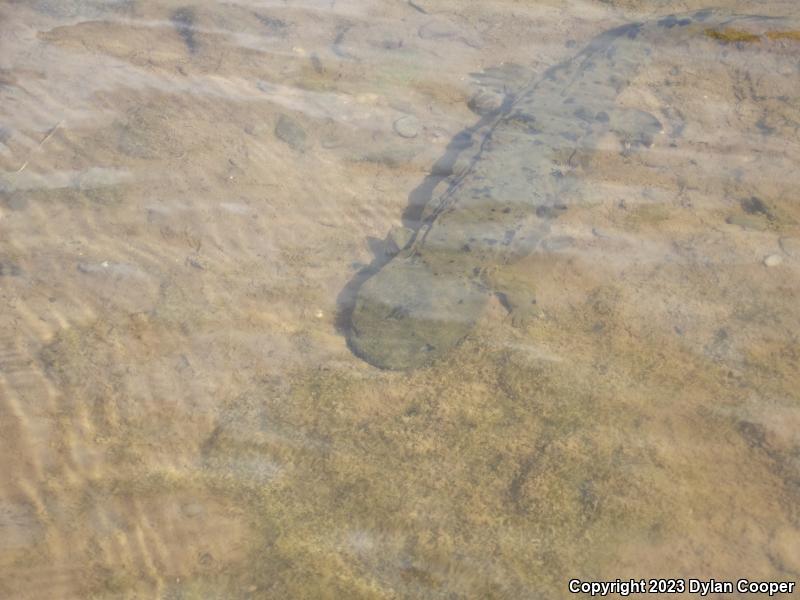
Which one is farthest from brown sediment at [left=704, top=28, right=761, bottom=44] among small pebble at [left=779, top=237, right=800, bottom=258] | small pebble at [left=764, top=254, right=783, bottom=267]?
small pebble at [left=764, top=254, right=783, bottom=267]

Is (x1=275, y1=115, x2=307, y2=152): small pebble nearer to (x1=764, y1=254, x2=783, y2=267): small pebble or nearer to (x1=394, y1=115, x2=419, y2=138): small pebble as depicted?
(x1=394, y1=115, x2=419, y2=138): small pebble

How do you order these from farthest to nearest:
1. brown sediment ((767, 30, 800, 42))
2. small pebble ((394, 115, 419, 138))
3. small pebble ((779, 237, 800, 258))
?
brown sediment ((767, 30, 800, 42)) < small pebble ((394, 115, 419, 138)) < small pebble ((779, 237, 800, 258))

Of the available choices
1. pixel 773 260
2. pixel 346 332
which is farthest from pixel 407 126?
pixel 773 260

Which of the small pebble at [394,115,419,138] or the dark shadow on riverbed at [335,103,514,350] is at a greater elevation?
the small pebble at [394,115,419,138]

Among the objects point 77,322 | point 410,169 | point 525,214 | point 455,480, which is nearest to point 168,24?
point 410,169

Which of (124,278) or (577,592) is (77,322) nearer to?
(124,278)

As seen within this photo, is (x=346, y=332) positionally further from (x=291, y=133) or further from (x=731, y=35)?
(x=731, y=35)

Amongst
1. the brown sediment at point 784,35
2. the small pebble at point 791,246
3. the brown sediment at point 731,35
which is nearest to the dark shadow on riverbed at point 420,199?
the brown sediment at point 731,35
